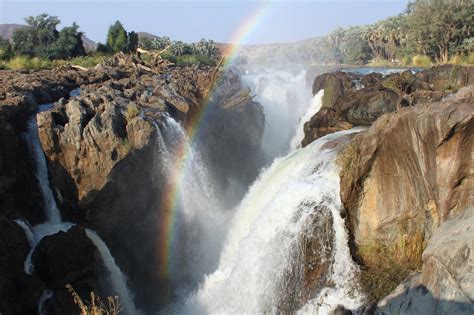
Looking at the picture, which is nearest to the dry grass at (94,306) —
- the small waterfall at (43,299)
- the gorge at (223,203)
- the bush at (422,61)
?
the small waterfall at (43,299)

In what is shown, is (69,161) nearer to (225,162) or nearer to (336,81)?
(225,162)

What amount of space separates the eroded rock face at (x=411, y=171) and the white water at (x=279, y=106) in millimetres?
15221

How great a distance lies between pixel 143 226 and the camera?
16.2 meters

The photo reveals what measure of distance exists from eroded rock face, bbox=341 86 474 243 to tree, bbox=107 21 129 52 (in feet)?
125

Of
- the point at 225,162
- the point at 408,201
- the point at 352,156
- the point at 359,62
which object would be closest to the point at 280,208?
the point at 352,156

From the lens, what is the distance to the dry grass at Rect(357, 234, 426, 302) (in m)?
9.82

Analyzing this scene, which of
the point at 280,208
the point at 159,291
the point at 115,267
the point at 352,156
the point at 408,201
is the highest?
the point at 352,156

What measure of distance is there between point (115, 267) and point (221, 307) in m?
3.33

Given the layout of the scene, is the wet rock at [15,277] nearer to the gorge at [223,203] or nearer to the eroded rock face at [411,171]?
the gorge at [223,203]

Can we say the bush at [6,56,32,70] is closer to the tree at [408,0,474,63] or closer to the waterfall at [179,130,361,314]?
the waterfall at [179,130,361,314]

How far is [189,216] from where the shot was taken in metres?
17.5

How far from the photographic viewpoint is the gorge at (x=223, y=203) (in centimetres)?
939

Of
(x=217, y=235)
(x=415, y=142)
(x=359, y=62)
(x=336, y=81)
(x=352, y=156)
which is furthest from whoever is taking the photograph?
(x=359, y=62)

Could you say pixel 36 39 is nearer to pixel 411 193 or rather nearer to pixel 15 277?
pixel 15 277
